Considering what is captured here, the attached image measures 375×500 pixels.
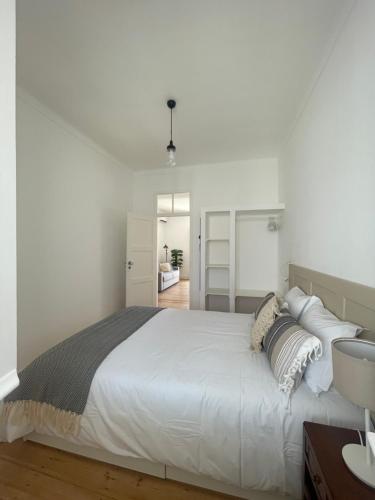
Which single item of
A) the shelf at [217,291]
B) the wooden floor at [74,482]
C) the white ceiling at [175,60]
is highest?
the white ceiling at [175,60]

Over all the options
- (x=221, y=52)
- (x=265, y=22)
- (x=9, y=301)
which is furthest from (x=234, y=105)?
(x=9, y=301)

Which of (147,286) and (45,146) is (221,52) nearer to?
(45,146)

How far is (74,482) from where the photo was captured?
117cm

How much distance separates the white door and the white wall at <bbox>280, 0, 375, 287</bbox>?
2486 mm

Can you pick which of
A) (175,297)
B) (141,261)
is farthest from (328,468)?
(175,297)

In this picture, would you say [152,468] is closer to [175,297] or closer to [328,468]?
[328,468]

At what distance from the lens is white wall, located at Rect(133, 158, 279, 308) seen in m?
3.44

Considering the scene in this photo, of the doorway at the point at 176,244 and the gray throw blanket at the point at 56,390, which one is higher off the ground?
the doorway at the point at 176,244

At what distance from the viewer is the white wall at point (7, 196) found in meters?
0.63

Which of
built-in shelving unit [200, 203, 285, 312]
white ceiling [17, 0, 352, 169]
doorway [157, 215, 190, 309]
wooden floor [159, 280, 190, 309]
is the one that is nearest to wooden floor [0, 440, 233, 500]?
built-in shelving unit [200, 203, 285, 312]

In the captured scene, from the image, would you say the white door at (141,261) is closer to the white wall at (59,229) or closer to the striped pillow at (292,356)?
the white wall at (59,229)

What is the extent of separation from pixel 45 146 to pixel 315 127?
8.65 ft

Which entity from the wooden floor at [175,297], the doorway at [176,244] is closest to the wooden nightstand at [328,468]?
the wooden floor at [175,297]

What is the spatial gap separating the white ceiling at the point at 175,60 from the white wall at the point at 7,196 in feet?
3.31
